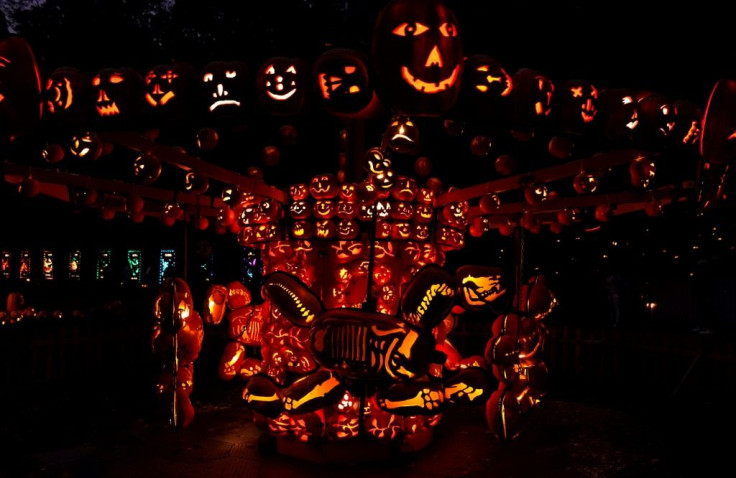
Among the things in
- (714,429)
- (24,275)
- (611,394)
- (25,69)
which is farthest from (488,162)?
(24,275)

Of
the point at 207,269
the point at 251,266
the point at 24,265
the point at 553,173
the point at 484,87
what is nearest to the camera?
the point at 484,87

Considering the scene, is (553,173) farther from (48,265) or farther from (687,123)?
(48,265)

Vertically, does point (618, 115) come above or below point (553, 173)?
above

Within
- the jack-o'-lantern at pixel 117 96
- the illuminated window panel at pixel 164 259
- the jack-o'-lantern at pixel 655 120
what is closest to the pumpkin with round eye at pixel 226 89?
the jack-o'-lantern at pixel 117 96

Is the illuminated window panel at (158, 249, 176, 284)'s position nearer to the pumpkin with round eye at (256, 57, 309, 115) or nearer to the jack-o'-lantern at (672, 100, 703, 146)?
the pumpkin with round eye at (256, 57, 309, 115)

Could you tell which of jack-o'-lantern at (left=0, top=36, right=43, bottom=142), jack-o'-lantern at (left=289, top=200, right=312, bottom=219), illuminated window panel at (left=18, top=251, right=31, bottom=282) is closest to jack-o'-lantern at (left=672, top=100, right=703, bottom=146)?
jack-o'-lantern at (left=289, top=200, right=312, bottom=219)

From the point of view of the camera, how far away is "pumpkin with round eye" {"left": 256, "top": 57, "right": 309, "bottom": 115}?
3816 millimetres

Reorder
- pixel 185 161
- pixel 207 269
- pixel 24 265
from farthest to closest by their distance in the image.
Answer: pixel 24 265
pixel 207 269
pixel 185 161

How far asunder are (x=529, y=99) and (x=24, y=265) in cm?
3626

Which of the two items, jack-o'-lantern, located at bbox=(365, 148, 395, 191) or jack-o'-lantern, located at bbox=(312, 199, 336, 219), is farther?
jack-o'-lantern, located at bbox=(312, 199, 336, 219)

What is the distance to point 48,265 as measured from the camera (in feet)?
104

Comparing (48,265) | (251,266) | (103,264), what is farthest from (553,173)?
(48,265)

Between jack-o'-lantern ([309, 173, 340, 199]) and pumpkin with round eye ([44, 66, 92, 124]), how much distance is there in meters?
2.73

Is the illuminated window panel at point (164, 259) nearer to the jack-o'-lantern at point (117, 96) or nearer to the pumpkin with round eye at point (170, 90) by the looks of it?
the jack-o'-lantern at point (117, 96)
